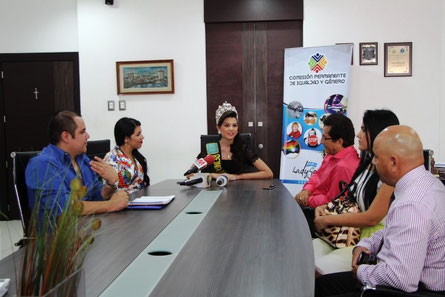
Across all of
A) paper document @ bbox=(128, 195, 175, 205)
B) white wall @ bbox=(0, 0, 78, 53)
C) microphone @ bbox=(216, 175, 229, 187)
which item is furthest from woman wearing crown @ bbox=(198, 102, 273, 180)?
white wall @ bbox=(0, 0, 78, 53)

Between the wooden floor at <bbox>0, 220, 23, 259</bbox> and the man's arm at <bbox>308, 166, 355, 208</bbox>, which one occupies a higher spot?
the man's arm at <bbox>308, 166, 355, 208</bbox>

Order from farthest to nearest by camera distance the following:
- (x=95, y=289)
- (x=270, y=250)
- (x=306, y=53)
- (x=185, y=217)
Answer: (x=306, y=53), (x=185, y=217), (x=270, y=250), (x=95, y=289)

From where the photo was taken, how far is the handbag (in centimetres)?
218

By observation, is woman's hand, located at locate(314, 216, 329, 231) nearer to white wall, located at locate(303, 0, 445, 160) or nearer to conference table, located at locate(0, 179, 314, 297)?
conference table, located at locate(0, 179, 314, 297)

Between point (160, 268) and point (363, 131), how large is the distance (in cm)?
150

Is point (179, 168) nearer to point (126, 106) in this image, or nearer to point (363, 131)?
point (126, 106)

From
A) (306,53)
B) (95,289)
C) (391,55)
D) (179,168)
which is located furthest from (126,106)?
(95,289)

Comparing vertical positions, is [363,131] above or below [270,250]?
above

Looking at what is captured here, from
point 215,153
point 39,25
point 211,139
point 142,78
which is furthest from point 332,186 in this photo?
point 39,25

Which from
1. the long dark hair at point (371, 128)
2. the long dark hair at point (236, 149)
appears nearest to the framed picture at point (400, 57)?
the long dark hair at point (236, 149)

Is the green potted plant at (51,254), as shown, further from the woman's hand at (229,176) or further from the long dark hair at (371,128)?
the woman's hand at (229,176)

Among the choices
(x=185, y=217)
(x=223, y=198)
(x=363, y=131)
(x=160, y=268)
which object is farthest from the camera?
(x=223, y=198)

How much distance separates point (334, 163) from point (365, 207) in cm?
72

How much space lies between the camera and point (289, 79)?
185 inches
